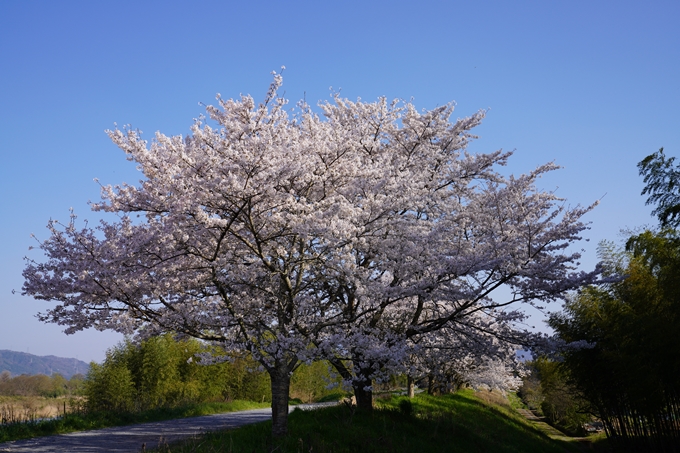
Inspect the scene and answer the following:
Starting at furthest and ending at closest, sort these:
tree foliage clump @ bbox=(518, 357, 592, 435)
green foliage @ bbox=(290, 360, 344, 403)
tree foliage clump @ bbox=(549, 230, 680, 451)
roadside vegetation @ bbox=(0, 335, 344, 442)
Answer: green foliage @ bbox=(290, 360, 344, 403)
tree foliage clump @ bbox=(518, 357, 592, 435)
roadside vegetation @ bbox=(0, 335, 344, 442)
tree foliage clump @ bbox=(549, 230, 680, 451)

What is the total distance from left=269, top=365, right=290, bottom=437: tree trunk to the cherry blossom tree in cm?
3

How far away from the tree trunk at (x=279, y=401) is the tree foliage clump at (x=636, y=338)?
927cm

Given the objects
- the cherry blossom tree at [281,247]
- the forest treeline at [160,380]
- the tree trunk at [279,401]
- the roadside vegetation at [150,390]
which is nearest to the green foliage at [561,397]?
the forest treeline at [160,380]

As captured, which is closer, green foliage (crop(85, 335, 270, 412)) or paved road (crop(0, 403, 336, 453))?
paved road (crop(0, 403, 336, 453))

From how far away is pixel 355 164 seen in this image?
1166 cm

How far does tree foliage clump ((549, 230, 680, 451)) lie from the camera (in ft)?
50.0

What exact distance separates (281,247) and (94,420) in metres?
11.5

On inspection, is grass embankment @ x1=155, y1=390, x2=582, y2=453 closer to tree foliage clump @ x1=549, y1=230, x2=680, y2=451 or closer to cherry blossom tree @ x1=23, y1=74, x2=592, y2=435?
cherry blossom tree @ x1=23, y1=74, x2=592, y2=435

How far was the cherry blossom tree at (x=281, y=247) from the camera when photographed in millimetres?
9672

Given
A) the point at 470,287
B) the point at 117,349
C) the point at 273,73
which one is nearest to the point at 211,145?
the point at 273,73

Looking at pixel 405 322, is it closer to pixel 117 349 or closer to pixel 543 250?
pixel 543 250

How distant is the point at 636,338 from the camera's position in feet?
53.2

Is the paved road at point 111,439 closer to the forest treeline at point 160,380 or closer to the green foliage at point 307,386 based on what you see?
the forest treeline at point 160,380

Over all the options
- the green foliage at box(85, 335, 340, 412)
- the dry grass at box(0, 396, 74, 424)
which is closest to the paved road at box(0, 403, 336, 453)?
the dry grass at box(0, 396, 74, 424)
